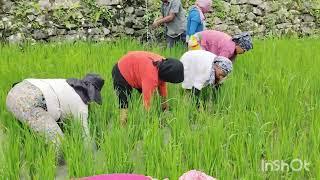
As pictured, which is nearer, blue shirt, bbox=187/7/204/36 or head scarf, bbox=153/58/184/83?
head scarf, bbox=153/58/184/83

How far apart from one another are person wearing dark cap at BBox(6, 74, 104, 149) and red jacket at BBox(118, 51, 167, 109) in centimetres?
34

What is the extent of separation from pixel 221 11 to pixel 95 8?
2.32 m

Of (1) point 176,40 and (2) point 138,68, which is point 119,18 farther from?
(2) point 138,68

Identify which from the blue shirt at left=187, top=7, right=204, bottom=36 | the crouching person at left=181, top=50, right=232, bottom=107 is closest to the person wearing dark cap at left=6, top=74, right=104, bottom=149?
the crouching person at left=181, top=50, right=232, bottom=107

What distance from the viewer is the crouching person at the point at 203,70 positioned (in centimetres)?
354

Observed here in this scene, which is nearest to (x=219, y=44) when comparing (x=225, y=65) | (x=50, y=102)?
(x=225, y=65)

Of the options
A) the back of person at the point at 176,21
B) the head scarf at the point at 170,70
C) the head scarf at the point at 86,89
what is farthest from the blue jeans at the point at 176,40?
the head scarf at the point at 86,89

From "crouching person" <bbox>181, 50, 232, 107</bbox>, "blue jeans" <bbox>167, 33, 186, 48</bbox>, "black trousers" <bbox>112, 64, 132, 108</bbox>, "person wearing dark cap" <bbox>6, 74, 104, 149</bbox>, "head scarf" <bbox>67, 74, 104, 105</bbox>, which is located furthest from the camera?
"blue jeans" <bbox>167, 33, 186, 48</bbox>

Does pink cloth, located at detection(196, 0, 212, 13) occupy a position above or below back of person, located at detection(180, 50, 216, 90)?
above

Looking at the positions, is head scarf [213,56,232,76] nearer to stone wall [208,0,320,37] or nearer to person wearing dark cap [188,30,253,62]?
person wearing dark cap [188,30,253,62]

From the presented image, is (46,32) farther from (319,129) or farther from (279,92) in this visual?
(319,129)

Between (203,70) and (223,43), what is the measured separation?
859mm

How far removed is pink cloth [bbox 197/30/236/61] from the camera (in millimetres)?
4312

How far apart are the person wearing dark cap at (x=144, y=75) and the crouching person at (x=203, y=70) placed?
0.92ft
